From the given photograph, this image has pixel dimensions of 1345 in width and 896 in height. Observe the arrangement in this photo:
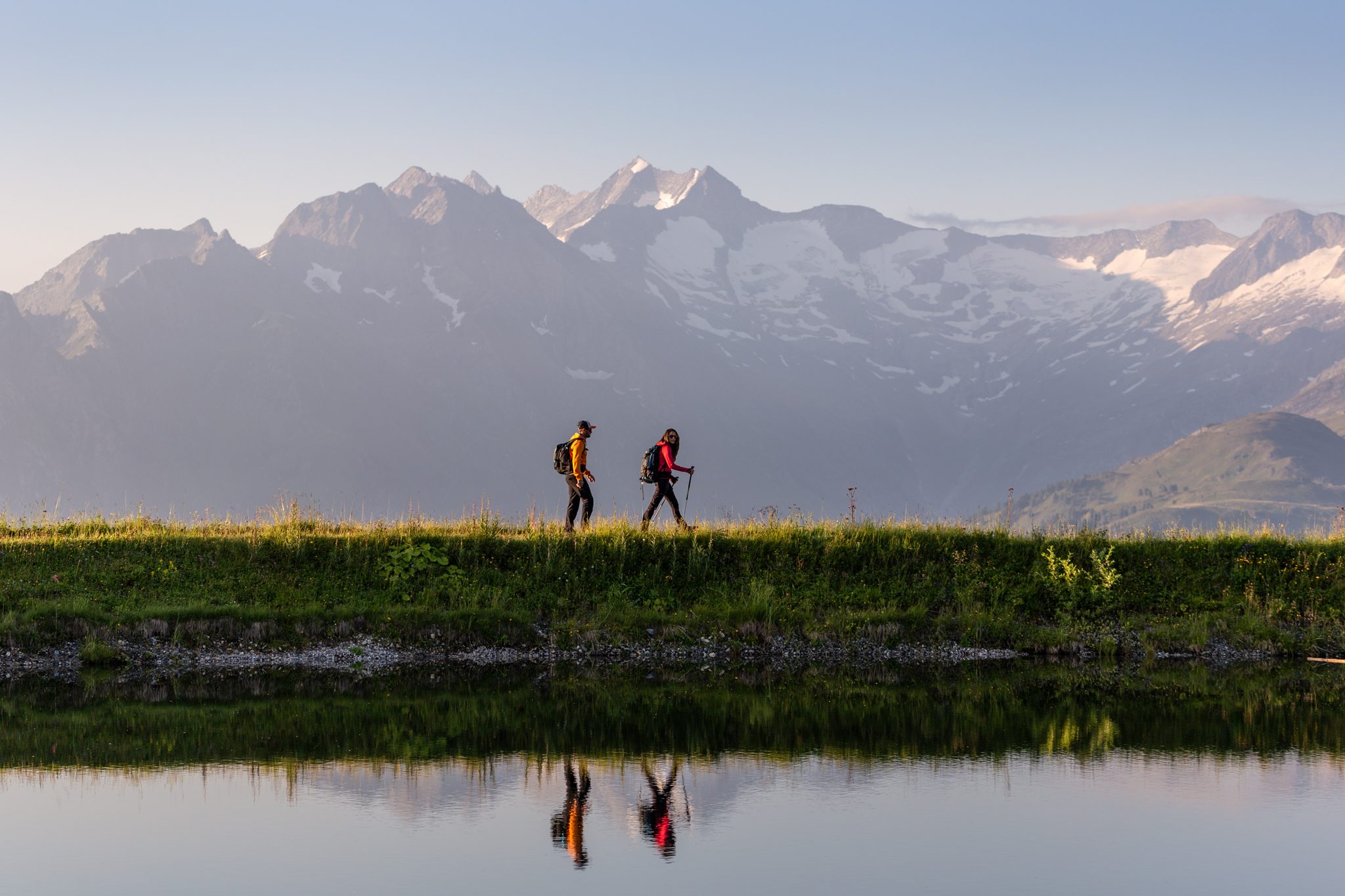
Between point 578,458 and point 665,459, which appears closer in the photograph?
point 665,459

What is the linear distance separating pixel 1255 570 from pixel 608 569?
18037 mm

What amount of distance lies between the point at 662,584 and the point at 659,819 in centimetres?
1805

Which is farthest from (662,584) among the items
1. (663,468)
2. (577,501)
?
(577,501)

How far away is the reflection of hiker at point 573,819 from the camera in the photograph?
17281 millimetres

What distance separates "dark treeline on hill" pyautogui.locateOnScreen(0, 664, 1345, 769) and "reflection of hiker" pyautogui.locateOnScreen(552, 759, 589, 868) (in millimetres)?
1535

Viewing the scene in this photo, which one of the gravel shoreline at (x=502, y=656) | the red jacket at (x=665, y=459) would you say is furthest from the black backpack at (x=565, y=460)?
the gravel shoreline at (x=502, y=656)

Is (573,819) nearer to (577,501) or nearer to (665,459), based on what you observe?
(665,459)

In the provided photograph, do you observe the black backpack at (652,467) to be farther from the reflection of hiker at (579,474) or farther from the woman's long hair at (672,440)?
the reflection of hiker at (579,474)

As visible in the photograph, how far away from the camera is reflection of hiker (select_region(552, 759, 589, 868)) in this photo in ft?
56.7

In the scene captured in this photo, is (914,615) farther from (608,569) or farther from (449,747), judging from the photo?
(449,747)

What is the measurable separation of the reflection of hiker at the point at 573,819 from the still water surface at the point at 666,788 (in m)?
0.06

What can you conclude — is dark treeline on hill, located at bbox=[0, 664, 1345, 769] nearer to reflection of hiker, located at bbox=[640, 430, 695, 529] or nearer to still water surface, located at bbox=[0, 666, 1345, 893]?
still water surface, located at bbox=[0, 666, 1345, 893]

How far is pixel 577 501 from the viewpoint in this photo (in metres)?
37.8

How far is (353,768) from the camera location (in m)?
21.3
